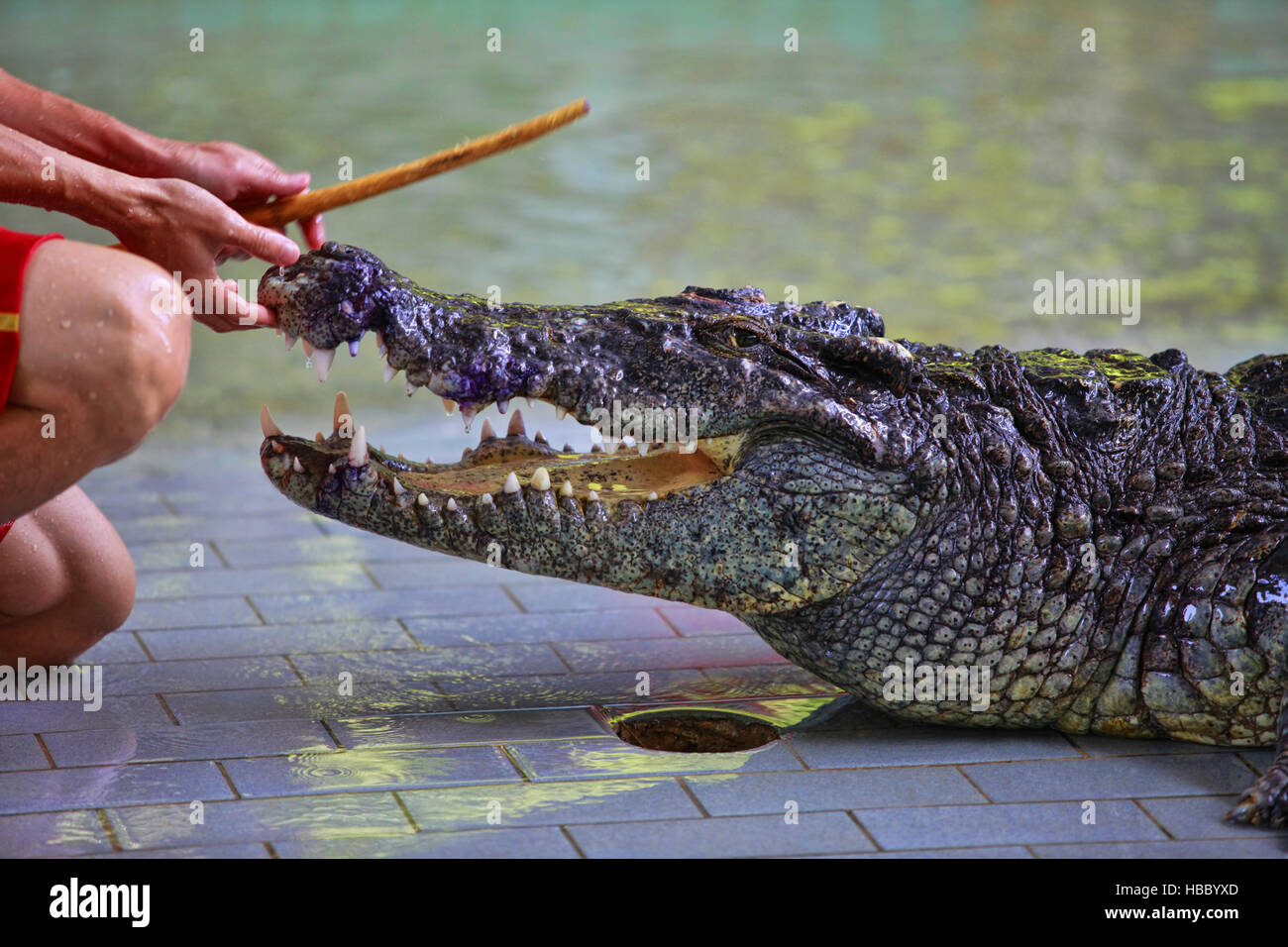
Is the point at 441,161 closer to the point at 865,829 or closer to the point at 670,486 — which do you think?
the point at 670,486

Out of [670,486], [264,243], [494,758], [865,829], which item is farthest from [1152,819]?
[264,243]

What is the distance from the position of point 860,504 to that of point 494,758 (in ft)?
2.95

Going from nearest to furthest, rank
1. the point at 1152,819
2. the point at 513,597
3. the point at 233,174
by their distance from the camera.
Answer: the point at 1152,819 → the point at 233,174 → the point at 513,597

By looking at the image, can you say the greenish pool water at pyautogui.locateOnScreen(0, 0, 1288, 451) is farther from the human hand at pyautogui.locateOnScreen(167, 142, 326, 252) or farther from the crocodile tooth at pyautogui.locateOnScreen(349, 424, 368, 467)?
the crocodile tooth at pyautogui.locateOnScreen(349, 424, 368, 467)

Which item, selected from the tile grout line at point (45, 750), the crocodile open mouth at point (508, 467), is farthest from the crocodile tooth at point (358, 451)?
the tile grout line at point (45, 750)

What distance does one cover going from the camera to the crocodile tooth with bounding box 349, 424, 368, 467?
297 cm

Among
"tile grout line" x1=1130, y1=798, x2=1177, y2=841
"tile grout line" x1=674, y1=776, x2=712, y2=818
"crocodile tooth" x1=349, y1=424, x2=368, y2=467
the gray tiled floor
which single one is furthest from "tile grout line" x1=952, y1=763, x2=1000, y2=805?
"crocodile tooth" x1=349, y1=424, x2=368, y2=467

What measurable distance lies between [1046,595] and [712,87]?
1053 cm

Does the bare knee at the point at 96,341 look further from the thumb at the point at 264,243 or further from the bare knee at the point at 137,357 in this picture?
the thumb at the point at 264,243

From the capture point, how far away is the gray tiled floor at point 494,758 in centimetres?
271

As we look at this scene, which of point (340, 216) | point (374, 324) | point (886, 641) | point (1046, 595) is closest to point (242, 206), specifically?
point (374, 324)

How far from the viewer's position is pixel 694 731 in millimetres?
3318

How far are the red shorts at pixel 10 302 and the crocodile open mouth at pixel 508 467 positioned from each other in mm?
566
